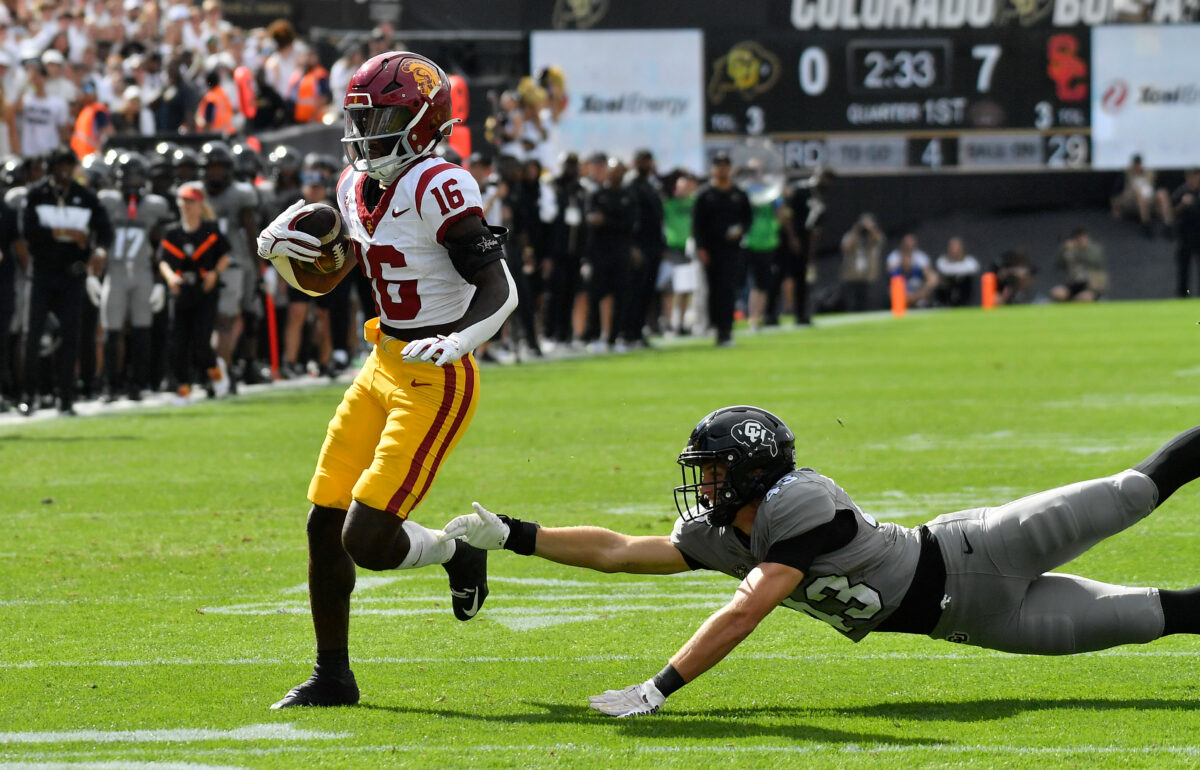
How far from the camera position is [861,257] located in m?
27.9

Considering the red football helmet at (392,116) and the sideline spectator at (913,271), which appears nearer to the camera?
the red football helmet at (392,116)

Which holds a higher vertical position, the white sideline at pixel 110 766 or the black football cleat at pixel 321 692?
the white sideline at pixel 110 766

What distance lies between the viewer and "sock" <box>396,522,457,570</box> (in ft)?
16.3

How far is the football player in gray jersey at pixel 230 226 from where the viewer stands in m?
14.7

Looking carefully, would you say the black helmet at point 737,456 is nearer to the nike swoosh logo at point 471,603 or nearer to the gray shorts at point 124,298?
the nike swoosh logo at point 471,603

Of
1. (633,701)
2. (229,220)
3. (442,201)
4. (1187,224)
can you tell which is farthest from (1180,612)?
(1187,224)

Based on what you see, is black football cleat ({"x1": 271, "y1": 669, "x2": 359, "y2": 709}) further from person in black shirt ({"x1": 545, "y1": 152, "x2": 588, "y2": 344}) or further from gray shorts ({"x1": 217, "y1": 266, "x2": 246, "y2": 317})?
person in black shirt ({"x1": 545, "y1": 152, "x2": 588, "y2": 344})

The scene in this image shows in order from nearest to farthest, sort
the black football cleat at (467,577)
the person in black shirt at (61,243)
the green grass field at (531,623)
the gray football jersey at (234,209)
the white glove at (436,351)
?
the green grass field at (531,623)
the white glove at (436,351)
the black football cleat at (467,577)
the person in black shirt at (61,243)
the gray football jersey at (234,209)

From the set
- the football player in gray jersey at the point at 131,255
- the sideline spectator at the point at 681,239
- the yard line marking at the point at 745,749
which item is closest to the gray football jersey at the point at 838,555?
the yard line marking at the point at 745,749

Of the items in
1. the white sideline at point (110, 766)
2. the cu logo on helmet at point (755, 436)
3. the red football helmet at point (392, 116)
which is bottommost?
the white sideline at point (110, 766)

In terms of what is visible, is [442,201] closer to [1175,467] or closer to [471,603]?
[471,603]

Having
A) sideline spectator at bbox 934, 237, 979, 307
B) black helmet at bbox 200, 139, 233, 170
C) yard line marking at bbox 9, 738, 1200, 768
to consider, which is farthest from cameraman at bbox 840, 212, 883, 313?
yard line marking at bbox 9, 738, 1200, 768

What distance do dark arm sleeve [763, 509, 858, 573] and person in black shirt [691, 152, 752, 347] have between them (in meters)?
14.8

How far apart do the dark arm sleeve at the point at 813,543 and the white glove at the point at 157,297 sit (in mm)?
10375
